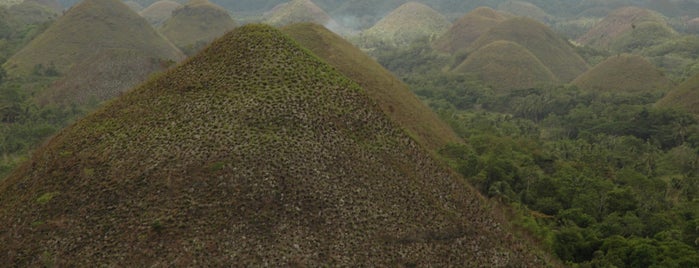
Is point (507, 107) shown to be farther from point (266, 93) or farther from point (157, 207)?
point (157, 207)

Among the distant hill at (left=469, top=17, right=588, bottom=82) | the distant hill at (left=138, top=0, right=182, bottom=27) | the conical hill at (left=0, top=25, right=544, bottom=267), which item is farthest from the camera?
the distant hill at (left=138, top=0, right=182, bottom=27)

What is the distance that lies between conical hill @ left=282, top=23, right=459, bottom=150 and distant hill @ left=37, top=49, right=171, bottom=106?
18.2m

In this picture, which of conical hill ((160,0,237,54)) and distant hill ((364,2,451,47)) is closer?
conical hill ((160,0,237,54))

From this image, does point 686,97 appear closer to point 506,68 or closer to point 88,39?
point 506,68

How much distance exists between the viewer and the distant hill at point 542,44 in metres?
114

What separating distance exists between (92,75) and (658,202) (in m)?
57.9

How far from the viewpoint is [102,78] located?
63406 millimetres

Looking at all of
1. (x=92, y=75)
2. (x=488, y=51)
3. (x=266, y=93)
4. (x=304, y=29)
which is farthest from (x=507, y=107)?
(x=266, y=93)

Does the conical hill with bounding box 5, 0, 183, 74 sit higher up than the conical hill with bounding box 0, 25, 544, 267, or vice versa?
the conical hill with bounding box 0, 25, 544, 267

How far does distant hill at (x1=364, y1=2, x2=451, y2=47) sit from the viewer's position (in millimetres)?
163875

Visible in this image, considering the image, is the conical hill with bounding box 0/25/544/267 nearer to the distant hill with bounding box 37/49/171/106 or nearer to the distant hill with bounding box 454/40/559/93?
the distant hill with bounding box 37/49/171/106

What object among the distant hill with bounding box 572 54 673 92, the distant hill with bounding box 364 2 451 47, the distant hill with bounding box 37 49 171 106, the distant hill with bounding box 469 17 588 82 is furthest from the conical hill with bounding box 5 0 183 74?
the distant hill with bounding box 364 2 451 47

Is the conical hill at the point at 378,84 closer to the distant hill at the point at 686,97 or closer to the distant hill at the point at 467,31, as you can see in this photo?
the distant hill at the point at 686,97

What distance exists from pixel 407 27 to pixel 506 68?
78.4m
